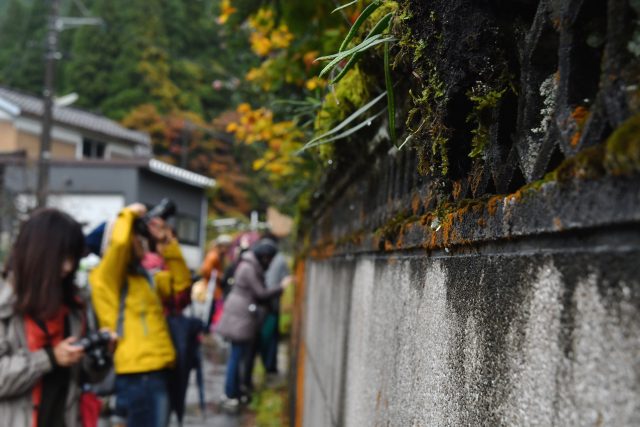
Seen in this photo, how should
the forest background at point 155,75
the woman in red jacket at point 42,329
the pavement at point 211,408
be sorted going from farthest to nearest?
the forest background at point 155,75 < the pavement at point 211,408 < the woman in red jacket at point 42,329

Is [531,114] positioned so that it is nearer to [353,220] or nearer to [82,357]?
[353,220]

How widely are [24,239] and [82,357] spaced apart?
66 centimetres

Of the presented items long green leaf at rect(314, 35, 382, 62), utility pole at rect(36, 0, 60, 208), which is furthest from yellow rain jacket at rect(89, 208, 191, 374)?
utility pole at rect(36, 0, 60, 208)

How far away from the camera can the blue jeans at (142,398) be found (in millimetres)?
4934

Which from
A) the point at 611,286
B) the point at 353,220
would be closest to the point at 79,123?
the point at 353,220

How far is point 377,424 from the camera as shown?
1897 millimetres

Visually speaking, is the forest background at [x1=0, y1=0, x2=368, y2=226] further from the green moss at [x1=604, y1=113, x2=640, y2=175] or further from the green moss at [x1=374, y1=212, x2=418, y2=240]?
the green moss at [x1=604, y1=113, x2=640, y2=175]

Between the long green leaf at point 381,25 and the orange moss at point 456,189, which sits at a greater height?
the long green leaf at point 381,25

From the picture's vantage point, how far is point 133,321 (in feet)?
15.9

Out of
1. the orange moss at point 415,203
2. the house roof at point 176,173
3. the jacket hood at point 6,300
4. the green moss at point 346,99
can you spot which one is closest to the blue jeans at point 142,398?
the jacket hood at point 6,300

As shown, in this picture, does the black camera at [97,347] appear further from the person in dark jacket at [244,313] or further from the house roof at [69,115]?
the house roof at [69,115]

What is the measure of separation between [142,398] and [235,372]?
14.1 feet

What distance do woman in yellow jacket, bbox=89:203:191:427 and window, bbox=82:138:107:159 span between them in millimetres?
32910

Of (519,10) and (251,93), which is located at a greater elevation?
(251,93)
